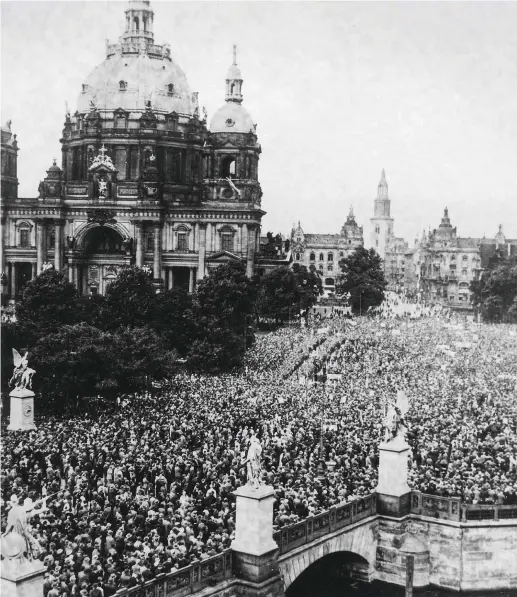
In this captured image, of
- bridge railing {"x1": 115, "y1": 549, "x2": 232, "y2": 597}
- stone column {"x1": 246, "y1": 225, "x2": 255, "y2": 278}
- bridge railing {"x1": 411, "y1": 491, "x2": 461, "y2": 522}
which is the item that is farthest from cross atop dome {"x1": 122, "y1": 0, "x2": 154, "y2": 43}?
bridge railing {"x1": 115, "y1": 549, "x2": 232, "y2": 597}

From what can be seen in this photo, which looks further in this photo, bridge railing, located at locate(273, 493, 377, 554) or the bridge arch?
the bridge arch

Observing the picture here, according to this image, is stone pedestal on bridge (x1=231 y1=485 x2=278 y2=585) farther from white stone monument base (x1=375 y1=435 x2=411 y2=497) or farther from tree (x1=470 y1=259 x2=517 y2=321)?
tree (x1=470 y1=259 x2=517 y2=321)

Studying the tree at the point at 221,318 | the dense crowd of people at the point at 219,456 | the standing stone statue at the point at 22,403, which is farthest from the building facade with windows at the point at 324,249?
the standing stone statue at the point at 22,403

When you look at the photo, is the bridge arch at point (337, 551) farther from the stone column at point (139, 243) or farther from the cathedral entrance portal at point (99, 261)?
the cathedral entrance portal at point (99, 261)

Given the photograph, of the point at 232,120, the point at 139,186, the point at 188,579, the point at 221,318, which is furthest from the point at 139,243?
the point at 188,579

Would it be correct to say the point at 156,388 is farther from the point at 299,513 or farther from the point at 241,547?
the point at 241,547

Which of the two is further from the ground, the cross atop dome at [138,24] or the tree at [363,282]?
the cross atop dome at [138,24]

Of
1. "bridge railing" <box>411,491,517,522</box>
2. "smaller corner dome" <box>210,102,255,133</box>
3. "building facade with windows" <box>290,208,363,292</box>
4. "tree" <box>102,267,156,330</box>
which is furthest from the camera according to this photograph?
"building facade with windows" <box>290,208,363,292</box>

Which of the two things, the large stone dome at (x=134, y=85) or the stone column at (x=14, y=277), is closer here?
the stone column at (x=14, y=277)
